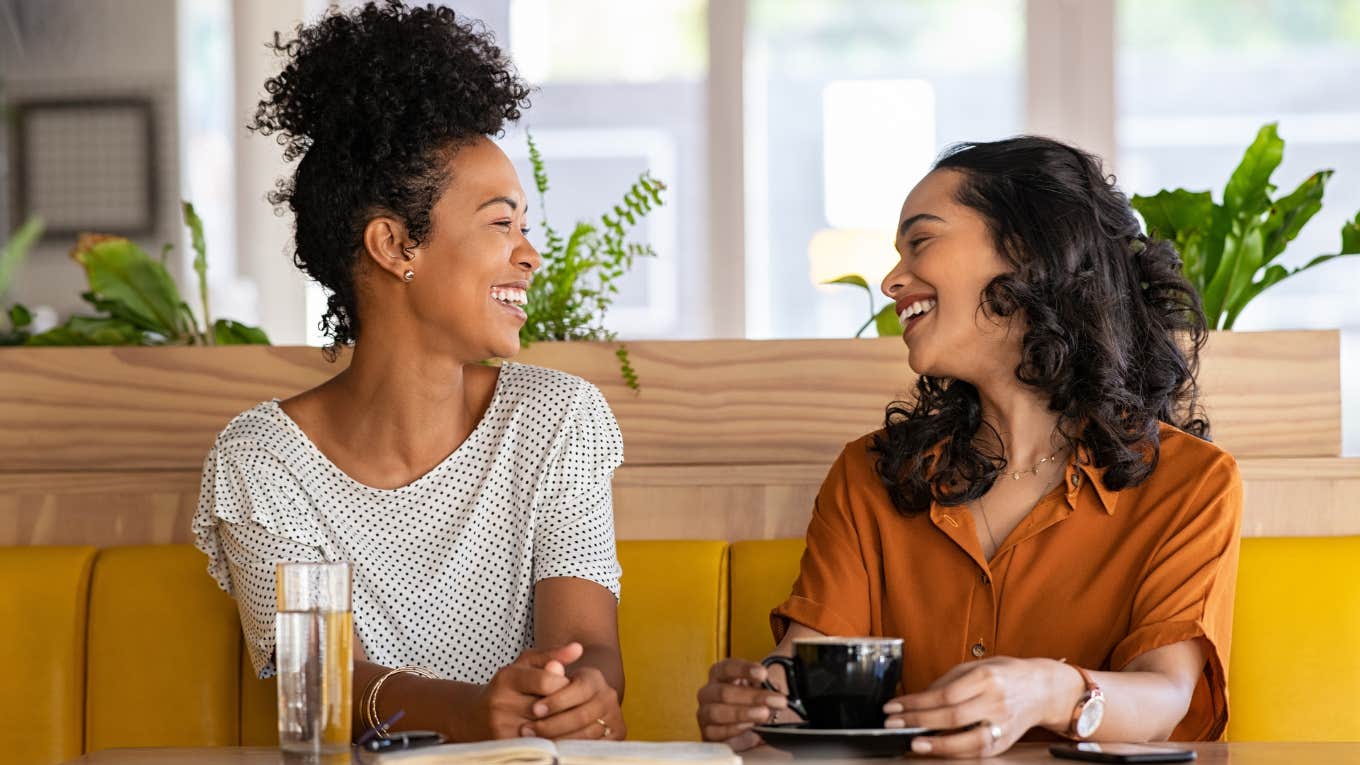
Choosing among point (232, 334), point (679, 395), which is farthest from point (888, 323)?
point (232, 334)

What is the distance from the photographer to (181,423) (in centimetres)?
200

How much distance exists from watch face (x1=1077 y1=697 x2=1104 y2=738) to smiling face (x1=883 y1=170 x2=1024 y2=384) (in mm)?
466

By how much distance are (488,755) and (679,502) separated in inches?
38.2

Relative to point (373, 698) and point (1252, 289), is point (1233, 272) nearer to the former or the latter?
point (1252, 289)

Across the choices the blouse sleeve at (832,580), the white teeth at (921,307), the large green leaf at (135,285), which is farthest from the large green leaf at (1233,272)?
the large green leaf at (135,285)

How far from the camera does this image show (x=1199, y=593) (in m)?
1.45

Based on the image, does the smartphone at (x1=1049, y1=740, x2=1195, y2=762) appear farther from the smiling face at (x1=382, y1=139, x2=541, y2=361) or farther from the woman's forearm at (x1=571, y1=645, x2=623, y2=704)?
the smiling face at (x1=382, y1=139, x2=541, y2=361)

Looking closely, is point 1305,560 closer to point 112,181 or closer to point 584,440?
point 584,440

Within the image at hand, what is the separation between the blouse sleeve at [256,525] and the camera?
166 cm

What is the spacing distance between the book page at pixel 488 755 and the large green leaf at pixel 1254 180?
54.0 inches

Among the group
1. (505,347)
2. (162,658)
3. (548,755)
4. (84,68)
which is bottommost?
(162,658)

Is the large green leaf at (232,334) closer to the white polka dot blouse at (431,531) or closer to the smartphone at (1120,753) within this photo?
the white polka dot blouse at (431,531)

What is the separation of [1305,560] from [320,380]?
127 centimetres

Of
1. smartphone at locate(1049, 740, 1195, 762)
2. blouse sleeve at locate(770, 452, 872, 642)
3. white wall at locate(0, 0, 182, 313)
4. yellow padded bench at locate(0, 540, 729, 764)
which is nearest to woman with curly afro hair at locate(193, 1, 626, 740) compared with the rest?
yellow padded bench at locate(0, 540, 729, 764)
